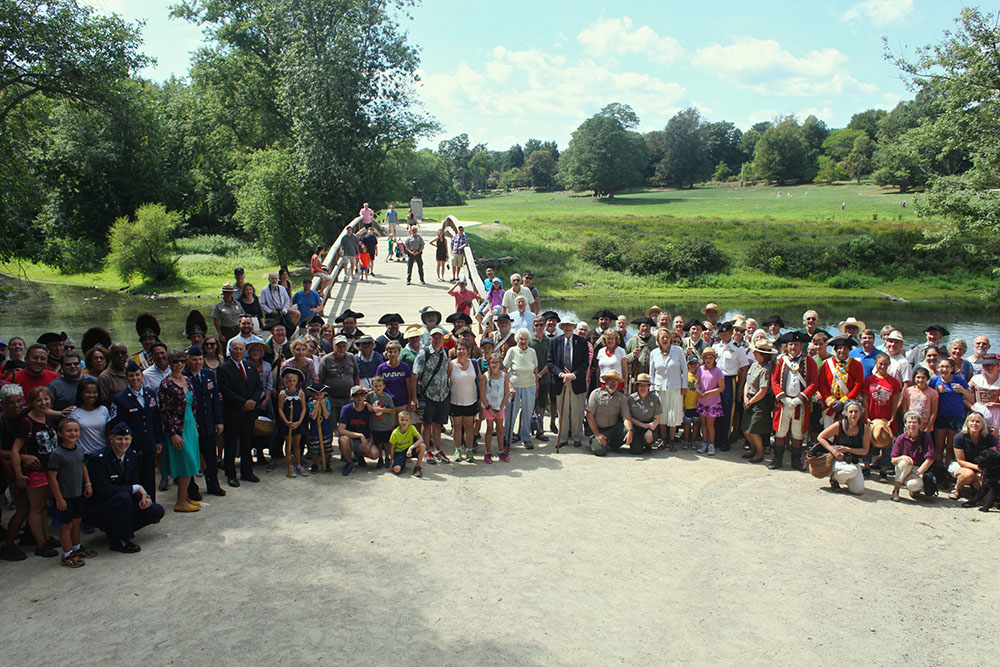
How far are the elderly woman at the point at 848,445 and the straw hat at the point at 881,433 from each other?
9cm

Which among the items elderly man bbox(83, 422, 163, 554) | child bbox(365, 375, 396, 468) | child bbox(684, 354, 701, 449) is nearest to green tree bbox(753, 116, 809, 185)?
child bbox(684, 354, 701, 449)

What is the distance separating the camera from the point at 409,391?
9547mm

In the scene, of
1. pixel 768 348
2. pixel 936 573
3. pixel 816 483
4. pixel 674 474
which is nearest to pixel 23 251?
pixel 674 474

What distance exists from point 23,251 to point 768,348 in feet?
44.4

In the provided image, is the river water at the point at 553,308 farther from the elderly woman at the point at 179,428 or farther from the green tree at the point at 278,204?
the elderly woman at the point at 179,428

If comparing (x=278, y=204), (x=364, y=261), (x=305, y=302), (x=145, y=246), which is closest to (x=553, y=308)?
(x=278, y=204)

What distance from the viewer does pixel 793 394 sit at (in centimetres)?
950

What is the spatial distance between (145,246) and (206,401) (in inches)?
1287

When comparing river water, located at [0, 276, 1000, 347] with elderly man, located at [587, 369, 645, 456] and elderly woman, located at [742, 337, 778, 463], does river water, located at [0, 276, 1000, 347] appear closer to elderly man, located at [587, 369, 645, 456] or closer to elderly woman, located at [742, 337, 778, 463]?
elderly man, located at [587, 369, 645, 456]

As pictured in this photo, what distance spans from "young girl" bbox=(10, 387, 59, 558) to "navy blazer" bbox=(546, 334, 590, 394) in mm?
6267

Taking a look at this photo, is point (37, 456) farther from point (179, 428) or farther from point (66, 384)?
point (179, 428)

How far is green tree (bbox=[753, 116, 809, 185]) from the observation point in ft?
347

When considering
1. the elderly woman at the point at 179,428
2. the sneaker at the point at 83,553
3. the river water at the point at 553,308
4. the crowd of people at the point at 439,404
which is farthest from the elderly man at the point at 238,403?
the river water at the point at 553,308

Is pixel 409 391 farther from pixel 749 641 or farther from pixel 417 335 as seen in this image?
pixel 749 641
